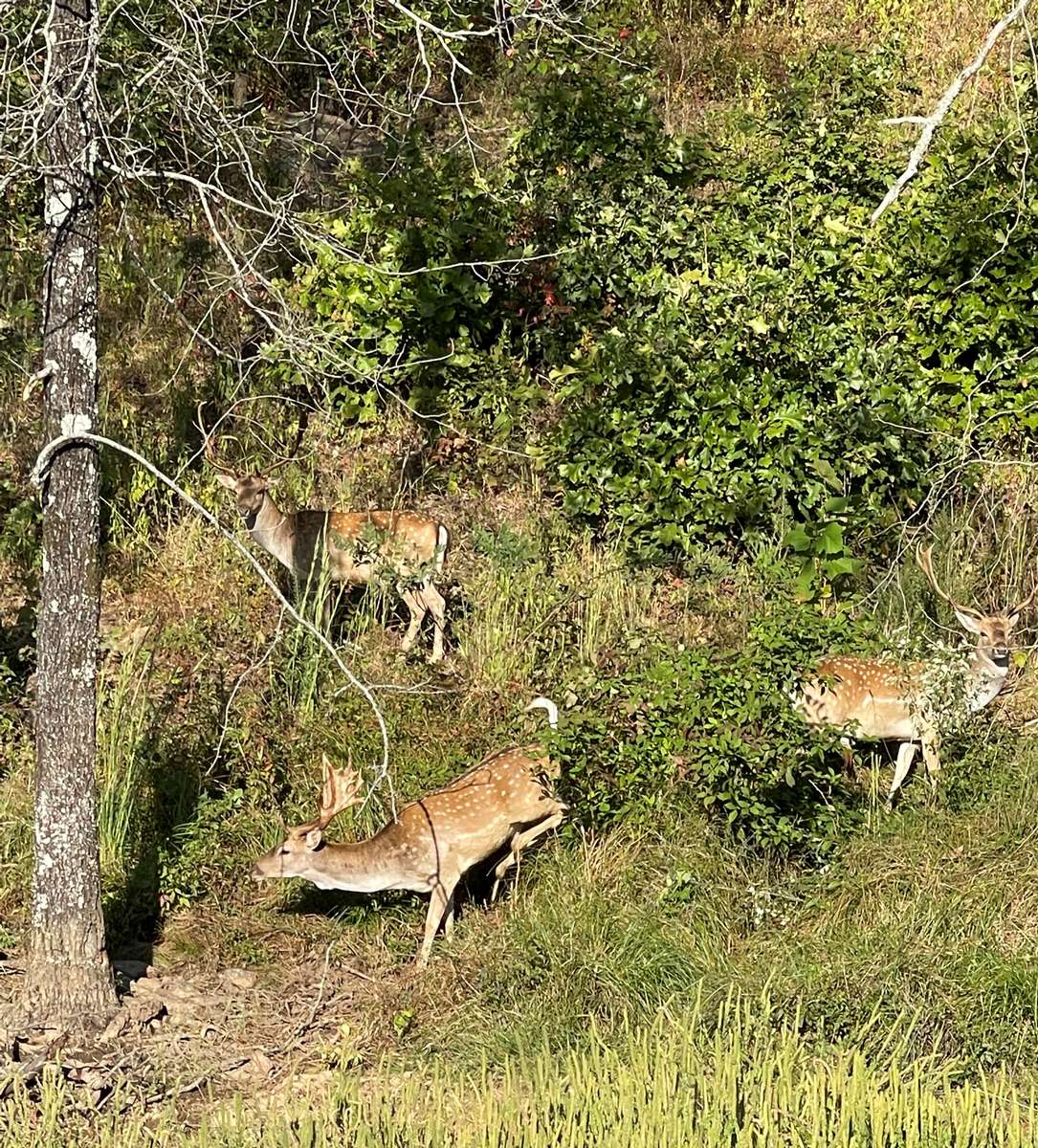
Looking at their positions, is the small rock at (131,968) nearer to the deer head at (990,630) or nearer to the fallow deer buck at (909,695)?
the fallow deer buck at (909,695)

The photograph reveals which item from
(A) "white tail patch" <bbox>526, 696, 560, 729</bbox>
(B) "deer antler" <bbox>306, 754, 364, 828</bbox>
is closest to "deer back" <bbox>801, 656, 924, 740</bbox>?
(A) "white tail patch" <bbox>526, 696, 560, 729</bbox>

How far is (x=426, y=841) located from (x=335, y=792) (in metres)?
0.44

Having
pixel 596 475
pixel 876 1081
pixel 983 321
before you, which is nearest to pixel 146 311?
pixel 596 475

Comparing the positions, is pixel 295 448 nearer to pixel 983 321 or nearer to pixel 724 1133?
pixel 983 321

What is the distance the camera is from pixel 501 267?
1119cm

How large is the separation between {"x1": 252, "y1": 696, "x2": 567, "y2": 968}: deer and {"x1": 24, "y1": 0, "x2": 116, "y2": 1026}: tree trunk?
36.3 inches

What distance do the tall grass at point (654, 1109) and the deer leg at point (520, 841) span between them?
156 centimetres

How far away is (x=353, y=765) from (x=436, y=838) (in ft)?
3.16

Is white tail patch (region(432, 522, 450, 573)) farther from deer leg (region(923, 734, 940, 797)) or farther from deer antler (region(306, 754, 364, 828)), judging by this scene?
deer leg (region(923, 734, 940, 797))

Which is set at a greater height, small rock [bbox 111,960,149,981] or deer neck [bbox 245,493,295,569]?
deer neck [bbox 245,493,295,569]

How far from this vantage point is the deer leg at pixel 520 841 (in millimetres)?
7535

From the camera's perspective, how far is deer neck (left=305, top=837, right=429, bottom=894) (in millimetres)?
7168

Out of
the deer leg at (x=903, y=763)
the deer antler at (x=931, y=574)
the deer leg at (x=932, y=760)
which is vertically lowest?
the deer leg at (x=903, y=763)

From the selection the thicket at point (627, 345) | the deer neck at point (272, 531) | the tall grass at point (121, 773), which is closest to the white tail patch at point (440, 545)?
the thicket at point (627, 345)
